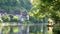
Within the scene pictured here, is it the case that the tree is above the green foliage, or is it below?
below

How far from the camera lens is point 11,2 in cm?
7712

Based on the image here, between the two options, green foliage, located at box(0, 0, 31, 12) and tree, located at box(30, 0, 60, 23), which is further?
green foliage, located at box(0, 0, 31, 12)

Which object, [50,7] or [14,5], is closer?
[50,7]

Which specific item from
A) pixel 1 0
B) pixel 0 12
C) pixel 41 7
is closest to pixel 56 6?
pixel 41 7

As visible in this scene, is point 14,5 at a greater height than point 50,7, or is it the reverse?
point 14,5

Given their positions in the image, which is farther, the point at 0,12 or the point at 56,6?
the point at 0,12

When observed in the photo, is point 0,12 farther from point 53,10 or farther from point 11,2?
point 53,10

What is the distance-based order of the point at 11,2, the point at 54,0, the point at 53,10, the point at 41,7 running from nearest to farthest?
1. the point at 54,0
2. the point at 53,10
3. the point at 41,7
4. the point at 11,2

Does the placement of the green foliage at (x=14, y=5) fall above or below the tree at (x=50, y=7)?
above

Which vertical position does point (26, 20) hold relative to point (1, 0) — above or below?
below

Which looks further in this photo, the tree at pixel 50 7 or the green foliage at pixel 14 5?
the green foliage at pixel 14 5

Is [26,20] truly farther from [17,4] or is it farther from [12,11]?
[17,4]

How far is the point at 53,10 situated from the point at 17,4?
185 ft

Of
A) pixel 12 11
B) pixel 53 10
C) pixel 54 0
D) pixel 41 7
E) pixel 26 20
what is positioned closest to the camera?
pixel 54 0
